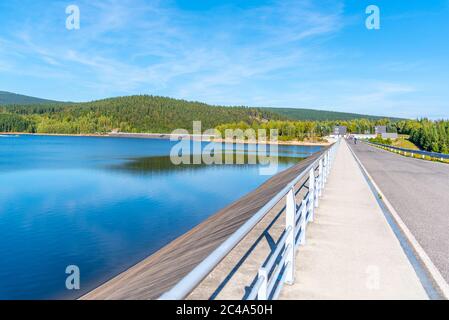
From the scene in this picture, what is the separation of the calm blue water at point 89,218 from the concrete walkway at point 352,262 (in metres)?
7.79

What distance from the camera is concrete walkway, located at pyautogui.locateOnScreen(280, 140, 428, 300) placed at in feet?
14.4

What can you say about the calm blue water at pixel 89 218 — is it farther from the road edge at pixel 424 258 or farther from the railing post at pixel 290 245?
the road edge at pixel 424 258

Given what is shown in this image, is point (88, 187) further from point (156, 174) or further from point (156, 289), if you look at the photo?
point (156, 289)

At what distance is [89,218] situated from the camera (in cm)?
2077

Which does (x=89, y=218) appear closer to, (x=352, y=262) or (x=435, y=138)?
(x=352, y=262)

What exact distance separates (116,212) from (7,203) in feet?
26.2

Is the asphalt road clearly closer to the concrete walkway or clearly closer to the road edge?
the road edge

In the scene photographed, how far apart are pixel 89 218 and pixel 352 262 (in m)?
18.0

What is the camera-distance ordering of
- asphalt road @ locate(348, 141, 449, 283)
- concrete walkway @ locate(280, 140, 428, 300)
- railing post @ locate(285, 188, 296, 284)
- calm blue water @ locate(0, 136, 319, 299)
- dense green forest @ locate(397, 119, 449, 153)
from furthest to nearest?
dense green forest @ locate(397, 119, 449, 153), calm blue water @ locate(0, 136, 319, 299), asphalt road @ locate(348, 141, 449, 283), railing post @ locate(285, 188, 296, 284), concrete walkway @ locate(280, 140, 428, 300)

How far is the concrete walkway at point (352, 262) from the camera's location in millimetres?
4391

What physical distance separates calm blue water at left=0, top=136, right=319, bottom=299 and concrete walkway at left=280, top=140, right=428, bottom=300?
779 centimetres

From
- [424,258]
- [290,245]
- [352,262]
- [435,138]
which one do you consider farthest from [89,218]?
[435,138]

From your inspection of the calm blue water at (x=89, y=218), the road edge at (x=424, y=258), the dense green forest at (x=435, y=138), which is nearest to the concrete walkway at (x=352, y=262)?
the road edge at (x=424, y=258)

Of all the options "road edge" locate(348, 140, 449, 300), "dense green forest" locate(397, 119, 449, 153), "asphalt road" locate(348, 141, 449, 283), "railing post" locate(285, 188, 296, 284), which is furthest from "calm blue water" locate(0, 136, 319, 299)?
"dense green forest" locate(397, 119, 449, 153)
